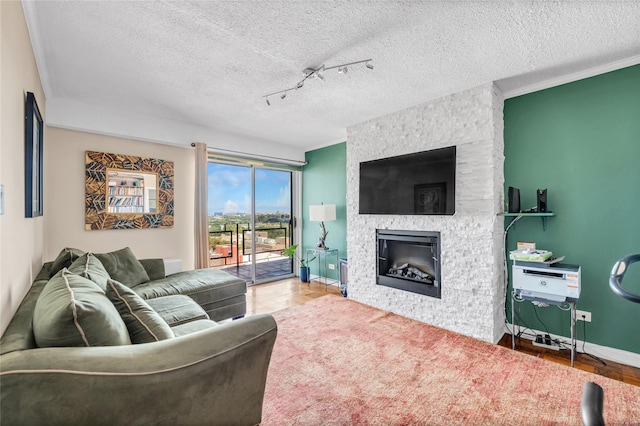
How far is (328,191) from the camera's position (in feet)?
16.8

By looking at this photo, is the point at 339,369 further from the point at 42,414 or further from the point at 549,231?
the point at 549,231

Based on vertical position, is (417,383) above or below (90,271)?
below

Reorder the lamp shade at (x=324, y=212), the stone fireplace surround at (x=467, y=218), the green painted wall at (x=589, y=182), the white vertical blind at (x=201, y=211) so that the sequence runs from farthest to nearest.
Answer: the lamp shade at (x=324, y=212) → the white vertical blind at (x=201, y=211) → the stone fireplace surround at (x=467, y=218) → the green painted wall at (x=589, y=182)

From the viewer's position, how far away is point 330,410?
5.89 feet

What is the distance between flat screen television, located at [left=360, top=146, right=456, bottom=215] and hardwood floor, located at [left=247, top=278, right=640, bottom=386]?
4.87 ft

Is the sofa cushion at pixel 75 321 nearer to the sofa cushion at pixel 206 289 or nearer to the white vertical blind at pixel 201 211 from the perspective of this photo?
the sofa cushion at pixel 206 289

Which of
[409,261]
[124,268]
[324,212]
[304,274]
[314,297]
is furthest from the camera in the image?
[304,274]

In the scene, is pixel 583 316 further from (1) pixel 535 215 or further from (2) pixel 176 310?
(2) pixel 176 310

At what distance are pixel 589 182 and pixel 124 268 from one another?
14.8 feet

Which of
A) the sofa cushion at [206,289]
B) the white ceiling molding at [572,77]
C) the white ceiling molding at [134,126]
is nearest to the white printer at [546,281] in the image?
the white ceiling molding at [572,77]

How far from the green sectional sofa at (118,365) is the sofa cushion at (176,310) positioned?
0.70 meters

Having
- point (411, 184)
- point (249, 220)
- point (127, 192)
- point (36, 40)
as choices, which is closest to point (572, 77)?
point (411, 184)

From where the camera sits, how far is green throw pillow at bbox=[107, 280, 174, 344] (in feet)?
4.30

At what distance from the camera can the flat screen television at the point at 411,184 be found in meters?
2.98
